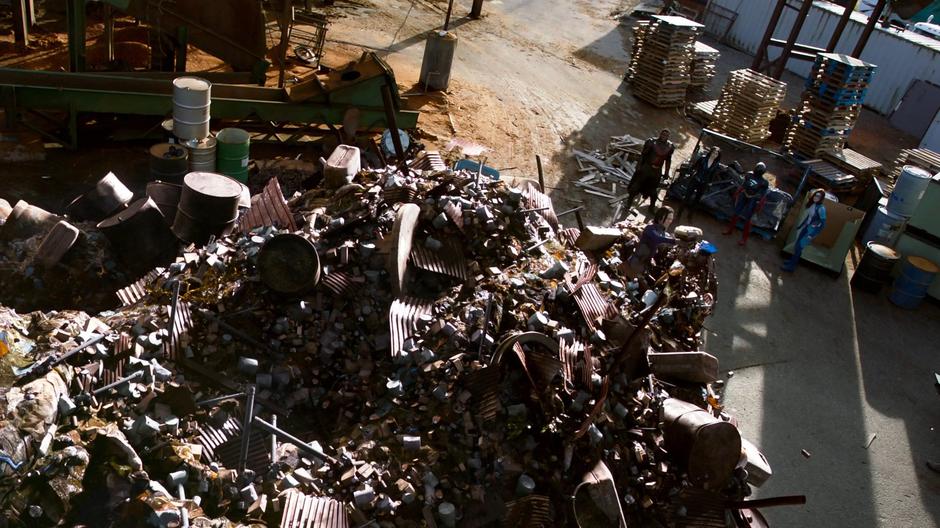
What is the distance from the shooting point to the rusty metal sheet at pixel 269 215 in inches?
341

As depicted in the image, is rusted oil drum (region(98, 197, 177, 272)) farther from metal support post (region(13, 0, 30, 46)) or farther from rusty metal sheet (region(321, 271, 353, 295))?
metal support post (region(13, 0, 30, 46))

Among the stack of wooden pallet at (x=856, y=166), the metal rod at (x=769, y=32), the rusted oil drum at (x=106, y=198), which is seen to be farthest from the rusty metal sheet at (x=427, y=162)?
the metal rod at (x=769, y=32)

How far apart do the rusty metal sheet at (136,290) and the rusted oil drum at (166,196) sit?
120 centimetres

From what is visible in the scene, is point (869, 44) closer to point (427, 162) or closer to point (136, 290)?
point (427, 162)

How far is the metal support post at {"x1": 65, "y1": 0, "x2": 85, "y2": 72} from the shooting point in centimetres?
1132

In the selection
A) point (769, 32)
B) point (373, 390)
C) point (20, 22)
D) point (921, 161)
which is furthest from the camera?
point (769, 32)

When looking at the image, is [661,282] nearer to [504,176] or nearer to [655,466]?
[655,466]

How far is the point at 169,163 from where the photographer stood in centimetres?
1014

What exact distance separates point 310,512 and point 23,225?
5009 millimetres

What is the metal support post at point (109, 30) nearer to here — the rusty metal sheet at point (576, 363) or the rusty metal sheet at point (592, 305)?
the rusty metal sheet at point (592, 305)

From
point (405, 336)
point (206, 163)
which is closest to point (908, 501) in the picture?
point (405, 336)

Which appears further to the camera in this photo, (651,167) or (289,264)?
(651,167)

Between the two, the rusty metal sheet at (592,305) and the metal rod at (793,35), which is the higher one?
the metal rod at (793,35)

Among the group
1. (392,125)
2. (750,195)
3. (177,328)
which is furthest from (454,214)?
(750,195)
